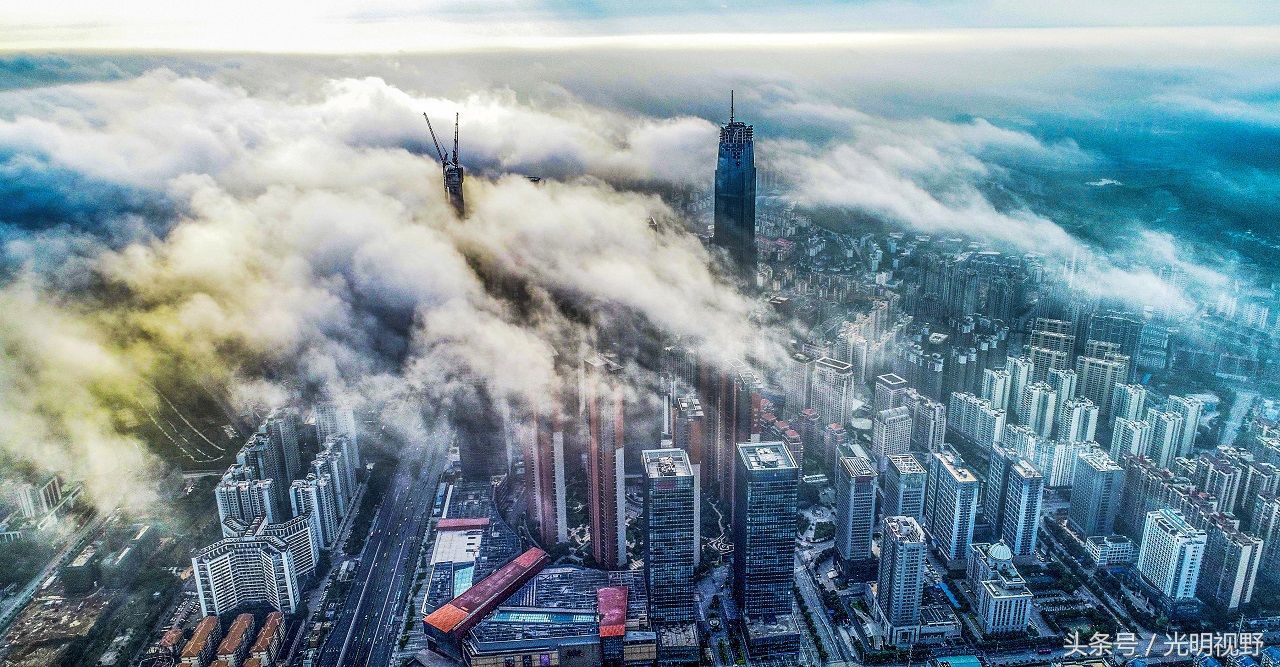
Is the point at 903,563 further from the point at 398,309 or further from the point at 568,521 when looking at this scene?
the point at 398,309

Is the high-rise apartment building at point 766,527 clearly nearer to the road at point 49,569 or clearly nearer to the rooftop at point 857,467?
the rooftop at point 857,467

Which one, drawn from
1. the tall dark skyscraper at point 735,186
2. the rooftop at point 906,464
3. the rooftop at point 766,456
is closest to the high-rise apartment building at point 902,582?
the rooftop at point 906,464

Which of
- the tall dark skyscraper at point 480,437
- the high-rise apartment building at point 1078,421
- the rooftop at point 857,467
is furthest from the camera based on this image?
the high-rise apartment building at point 1078,421

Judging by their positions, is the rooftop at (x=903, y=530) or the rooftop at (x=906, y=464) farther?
the rooftop at (x=906, y=464)

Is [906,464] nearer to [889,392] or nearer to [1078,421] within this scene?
[889,392]

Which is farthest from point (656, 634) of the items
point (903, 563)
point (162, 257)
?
point (162, 257)

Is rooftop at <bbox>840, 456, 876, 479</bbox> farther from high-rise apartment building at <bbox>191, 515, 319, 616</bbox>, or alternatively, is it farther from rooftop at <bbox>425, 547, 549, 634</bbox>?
high-rise apartment building at <bbox>191, 515, 319, 616</bbox>

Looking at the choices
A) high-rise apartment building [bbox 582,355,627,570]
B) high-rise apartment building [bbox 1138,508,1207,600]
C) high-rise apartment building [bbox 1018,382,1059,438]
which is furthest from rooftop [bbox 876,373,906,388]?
high-rise apartment building [bbox 582,355,627,570]
